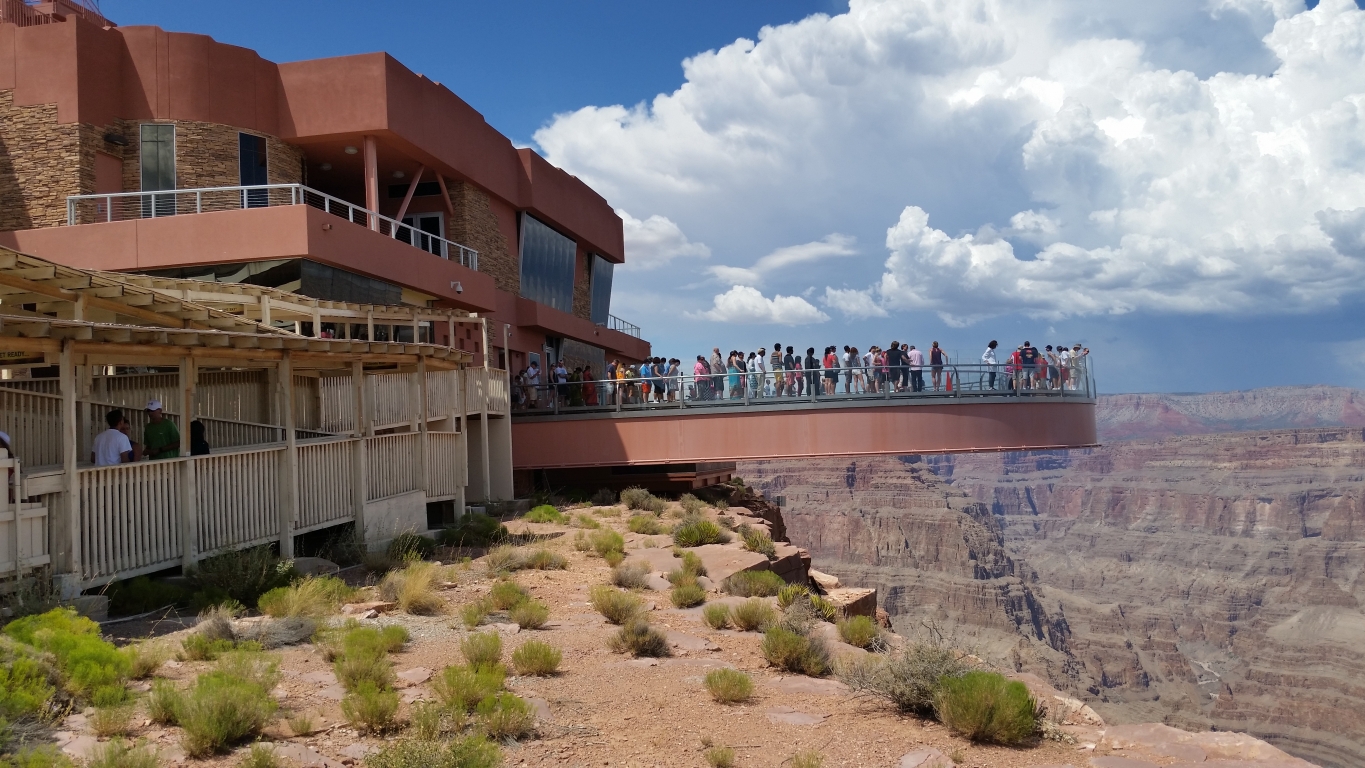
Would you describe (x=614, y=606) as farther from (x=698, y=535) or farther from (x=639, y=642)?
(x=698, y=535)

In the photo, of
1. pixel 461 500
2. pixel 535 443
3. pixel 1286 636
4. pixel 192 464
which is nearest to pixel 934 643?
pixel 192 464

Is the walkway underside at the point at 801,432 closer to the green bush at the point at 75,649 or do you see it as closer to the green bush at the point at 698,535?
the green bush at the point at 698,535

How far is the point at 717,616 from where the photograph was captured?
10.8 m

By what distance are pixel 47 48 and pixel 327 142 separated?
562 centimetres

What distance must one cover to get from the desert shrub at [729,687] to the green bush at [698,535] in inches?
313

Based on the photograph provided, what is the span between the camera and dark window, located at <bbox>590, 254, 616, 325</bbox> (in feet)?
128

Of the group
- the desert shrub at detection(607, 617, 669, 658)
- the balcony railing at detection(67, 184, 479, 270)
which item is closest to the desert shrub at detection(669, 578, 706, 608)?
the desert shrub at detection(607, 617, 669, 658)

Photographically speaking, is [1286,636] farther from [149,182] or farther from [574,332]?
[149,182]

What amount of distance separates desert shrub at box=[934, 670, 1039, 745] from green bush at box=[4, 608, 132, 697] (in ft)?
18.8

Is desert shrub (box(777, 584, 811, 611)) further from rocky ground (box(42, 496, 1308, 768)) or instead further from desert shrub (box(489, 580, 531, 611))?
desert shrub (box(489, 580, 531, 611))

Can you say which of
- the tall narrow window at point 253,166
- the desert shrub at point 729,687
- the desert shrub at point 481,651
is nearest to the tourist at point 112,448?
the desert shrub at point 481,651

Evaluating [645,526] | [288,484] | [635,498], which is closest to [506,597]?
[288,484]

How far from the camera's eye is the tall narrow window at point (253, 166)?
847 inches

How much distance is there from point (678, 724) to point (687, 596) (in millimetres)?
4615
